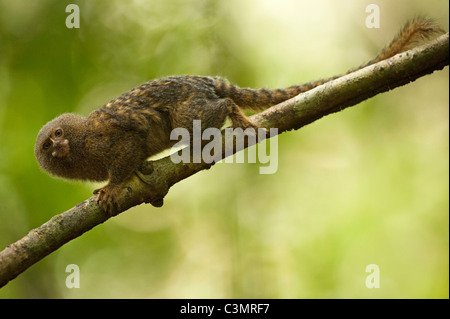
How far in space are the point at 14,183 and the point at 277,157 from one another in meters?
3.85

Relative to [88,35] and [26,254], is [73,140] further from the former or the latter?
[88,35]

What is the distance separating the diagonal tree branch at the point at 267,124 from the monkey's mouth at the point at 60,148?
870mm

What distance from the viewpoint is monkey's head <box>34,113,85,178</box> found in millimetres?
4477

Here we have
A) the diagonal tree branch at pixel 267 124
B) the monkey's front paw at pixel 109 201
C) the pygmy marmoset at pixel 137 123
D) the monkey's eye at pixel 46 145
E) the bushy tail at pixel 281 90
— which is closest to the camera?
the diagonal tree branch at pixel 267 124

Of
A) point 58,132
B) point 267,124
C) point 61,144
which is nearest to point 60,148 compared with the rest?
point 61,144

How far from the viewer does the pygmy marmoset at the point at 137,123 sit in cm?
441

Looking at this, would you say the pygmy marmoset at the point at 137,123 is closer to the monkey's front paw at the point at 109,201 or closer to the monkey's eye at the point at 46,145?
the monkey's eye at the point at 46,145

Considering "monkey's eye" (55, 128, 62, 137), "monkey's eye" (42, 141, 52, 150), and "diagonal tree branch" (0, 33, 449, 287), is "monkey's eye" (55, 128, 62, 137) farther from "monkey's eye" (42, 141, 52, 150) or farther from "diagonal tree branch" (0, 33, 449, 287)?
"diagonal tree branch" (0, 33, 449, 287)

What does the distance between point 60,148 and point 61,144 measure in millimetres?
42

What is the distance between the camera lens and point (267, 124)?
13.1 feet

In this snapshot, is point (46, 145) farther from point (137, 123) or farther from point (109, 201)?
point (109, 201)

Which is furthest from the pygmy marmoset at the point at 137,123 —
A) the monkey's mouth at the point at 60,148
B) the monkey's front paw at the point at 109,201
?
the monkey's front paw at the point at 109,201

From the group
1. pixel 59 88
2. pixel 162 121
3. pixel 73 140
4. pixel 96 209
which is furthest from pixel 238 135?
pixel 59 88

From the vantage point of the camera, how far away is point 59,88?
6.44 meters
